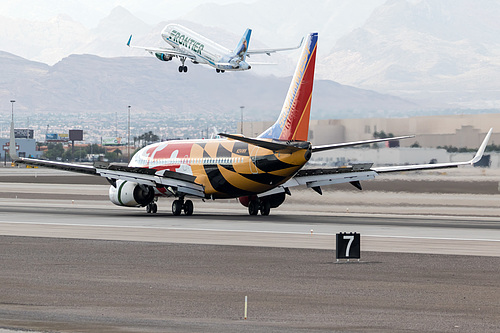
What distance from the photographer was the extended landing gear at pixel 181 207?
2062 inches

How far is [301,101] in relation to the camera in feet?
156

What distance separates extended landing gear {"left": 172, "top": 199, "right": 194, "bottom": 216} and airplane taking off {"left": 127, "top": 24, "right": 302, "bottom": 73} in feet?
114

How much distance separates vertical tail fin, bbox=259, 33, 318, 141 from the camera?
4750 centimetres

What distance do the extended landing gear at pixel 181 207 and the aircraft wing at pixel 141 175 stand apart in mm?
1128

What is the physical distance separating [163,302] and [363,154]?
72781 millimetres

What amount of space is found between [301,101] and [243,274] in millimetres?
22481

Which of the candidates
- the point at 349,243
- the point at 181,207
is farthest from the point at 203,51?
the point at 349,243

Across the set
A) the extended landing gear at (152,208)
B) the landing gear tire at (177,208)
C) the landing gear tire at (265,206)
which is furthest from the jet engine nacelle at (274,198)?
the extended landing gear at (152,208)

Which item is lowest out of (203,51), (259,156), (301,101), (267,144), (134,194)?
(134,194)

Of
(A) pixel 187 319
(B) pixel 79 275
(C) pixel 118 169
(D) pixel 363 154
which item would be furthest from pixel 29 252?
(D) pixel 363 154

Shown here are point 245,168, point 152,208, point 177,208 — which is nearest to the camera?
point 245,168

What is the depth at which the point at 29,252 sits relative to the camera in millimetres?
31828

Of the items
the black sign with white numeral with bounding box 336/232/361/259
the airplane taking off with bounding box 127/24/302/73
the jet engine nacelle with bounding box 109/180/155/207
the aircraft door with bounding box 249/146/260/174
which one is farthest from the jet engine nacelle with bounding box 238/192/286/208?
the airplane taking off with bounding box 127/24/302/73

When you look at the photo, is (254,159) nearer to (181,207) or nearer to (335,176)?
(335,176)
